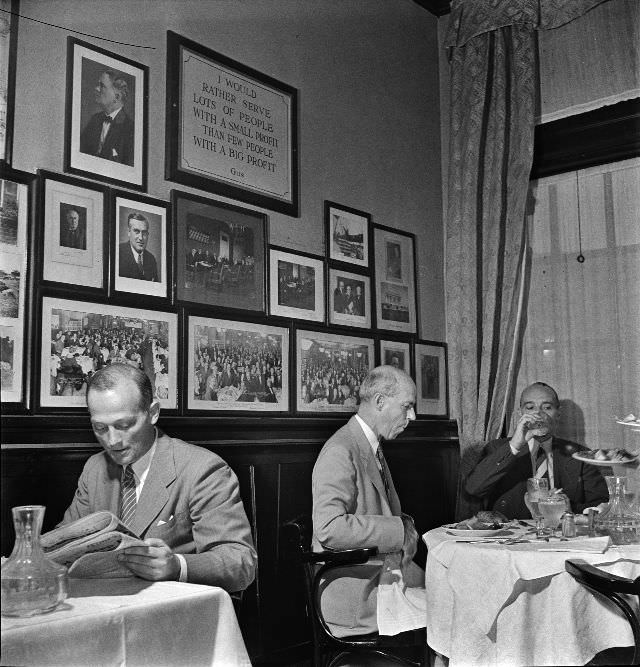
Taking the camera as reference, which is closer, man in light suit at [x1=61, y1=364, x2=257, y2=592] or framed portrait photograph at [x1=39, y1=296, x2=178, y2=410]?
man in light suit at [x1=61, y1=364, x2=257, y2=592]

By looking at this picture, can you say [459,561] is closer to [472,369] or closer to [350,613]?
[350,613]

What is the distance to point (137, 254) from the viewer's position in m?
4.04

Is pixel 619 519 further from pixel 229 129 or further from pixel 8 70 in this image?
pixel 8 70

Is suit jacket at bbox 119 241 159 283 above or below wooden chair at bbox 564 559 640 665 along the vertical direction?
above

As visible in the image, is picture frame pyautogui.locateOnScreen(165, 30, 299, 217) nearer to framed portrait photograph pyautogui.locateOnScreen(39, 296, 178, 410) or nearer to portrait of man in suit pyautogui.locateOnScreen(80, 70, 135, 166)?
portrait of man in suit pyautogui.locateOnScreen(80, 70, 135, 166)

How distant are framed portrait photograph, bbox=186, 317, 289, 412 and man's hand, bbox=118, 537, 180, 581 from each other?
6.28ft

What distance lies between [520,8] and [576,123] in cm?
94

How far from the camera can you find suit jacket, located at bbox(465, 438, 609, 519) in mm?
4836

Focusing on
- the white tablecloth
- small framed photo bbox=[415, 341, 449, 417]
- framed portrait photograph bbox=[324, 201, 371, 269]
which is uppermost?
framed portrait photograph bbox=[324, 201, 371, 269]

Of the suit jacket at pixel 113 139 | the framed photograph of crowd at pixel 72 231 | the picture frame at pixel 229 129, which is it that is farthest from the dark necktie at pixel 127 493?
the picture frame at pixel 229 129

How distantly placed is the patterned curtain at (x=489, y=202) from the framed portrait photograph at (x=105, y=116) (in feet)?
9.17

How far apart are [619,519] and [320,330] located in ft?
7.32

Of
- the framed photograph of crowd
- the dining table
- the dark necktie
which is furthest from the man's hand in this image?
the framed photograph of crowd

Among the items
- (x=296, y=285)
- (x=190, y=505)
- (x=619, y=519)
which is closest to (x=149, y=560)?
(x=190, y=505)
